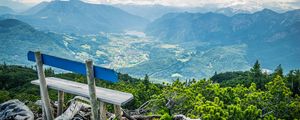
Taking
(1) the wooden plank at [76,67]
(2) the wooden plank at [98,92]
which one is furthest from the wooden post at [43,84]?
(2) the wooden plank at [98,92]

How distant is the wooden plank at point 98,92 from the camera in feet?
24.2

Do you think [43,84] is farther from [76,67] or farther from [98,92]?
[98,92]

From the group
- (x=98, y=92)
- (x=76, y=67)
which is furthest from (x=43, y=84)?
(x=98, y=92)

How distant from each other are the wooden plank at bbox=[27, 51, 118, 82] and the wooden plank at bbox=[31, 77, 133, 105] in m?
0.65

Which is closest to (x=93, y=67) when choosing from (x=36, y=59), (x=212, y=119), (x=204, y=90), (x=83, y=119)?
(x=36, y=59)

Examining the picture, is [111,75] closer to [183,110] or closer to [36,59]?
[36,59]

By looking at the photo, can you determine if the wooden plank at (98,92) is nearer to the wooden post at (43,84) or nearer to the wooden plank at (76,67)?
the wooden post at (43,84)

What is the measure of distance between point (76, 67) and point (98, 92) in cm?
93

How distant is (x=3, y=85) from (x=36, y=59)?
5819 centimetres

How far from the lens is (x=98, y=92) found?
26.6ft

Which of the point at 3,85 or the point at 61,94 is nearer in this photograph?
the point at 61,94

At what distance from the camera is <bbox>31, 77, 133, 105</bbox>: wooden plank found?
7.39m

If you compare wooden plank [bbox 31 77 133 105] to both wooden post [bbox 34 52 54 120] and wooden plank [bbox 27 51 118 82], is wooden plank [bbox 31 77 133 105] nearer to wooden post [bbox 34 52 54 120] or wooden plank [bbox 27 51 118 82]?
wooden post [bbox 34 52 54 120]

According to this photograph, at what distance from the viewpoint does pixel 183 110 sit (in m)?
14.7
